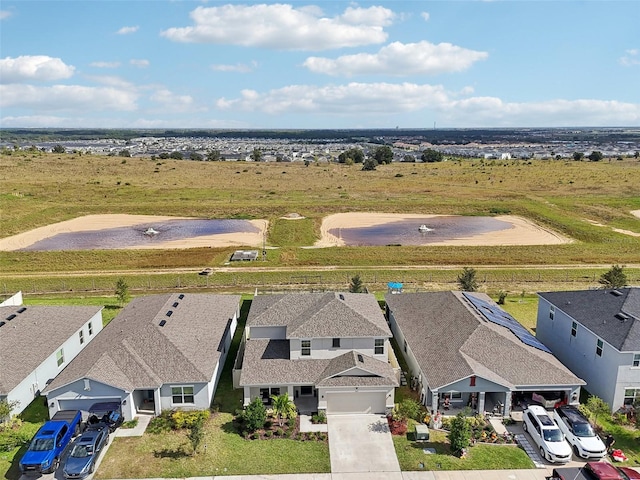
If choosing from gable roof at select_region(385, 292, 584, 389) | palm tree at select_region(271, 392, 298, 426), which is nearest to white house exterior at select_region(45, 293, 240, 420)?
palm tree at select_region(271, 392, 298, 426)

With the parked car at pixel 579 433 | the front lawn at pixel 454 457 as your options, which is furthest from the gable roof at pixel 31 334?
the parked car at pixel 579 433

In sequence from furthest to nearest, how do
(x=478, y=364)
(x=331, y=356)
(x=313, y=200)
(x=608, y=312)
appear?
(x=313, y=200) < (x=608, y=312) < (x=331, y=356) < (x=478, y=364)

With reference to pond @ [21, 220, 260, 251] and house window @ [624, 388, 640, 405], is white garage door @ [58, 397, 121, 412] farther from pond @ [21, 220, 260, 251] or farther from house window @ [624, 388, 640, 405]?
pond @ [21, 220, 260, 251]

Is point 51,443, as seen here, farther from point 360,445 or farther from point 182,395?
point 360,445

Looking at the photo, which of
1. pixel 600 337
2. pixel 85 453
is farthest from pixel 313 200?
pixel 85 453

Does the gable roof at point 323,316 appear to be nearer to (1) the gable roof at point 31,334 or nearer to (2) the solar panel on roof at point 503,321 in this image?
(2) the solar panel on roof at point 503,321

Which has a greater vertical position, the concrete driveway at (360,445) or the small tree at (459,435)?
the small tree at (459,435)
